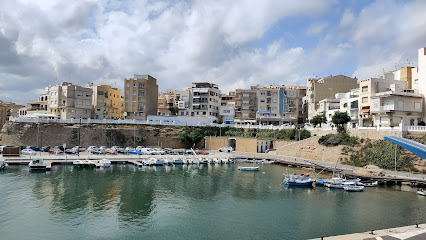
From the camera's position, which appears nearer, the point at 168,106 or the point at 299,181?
the point at 299,181

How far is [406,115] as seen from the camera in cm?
4838

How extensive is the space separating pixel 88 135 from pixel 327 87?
56.7m

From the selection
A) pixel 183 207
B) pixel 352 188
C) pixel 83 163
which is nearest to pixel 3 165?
pixel 83 163

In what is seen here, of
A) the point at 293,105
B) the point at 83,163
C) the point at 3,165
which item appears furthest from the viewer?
the point at 293,105

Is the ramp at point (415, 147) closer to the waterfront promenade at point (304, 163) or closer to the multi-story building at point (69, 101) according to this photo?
the waterfront promenade at point (304, 163)

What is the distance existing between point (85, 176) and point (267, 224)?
84.8 feet

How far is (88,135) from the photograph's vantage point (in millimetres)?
64500

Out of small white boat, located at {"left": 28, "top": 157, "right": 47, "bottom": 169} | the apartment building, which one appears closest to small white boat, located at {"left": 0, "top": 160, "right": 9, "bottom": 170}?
small white boat, located at {"left": 28, "top": 157, "right": 47, "bottom": 169}

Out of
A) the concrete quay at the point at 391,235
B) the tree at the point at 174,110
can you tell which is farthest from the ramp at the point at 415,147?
the tree at the point at 174,110

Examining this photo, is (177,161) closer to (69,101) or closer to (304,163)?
(304,163)

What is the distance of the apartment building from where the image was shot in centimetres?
7544

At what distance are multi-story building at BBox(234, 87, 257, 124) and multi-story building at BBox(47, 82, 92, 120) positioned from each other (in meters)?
38.0

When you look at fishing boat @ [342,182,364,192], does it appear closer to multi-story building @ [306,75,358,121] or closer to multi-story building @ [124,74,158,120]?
multi-story building @ [306,75,358,121]

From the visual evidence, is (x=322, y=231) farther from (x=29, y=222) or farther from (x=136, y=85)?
(x=136, y=85)
